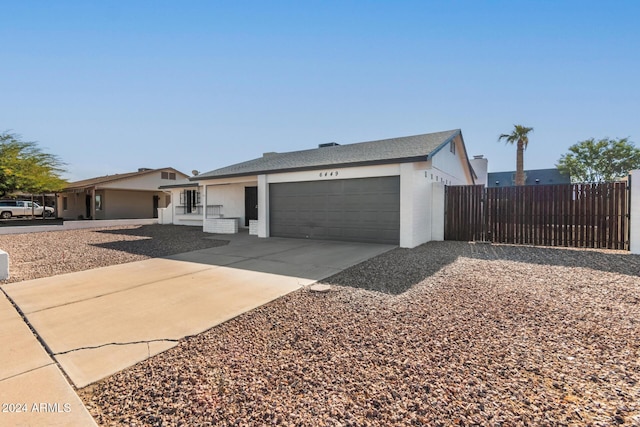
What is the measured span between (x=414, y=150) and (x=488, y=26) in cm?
456

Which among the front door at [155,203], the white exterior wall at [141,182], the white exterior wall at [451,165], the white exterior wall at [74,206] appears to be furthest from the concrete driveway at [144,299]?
the white exterior wall at [74,206]

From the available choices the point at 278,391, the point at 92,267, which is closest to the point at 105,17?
the point at 92,267

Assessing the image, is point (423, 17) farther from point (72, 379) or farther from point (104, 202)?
point (104, 202)

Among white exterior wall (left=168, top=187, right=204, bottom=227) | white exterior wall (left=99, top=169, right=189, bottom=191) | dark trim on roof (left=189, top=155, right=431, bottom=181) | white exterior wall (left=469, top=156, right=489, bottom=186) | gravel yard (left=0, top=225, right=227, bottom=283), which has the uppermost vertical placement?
→ white exterior wall (left=469, top=156, right=489, bottom=186)

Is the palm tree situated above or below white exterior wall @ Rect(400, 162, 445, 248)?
above

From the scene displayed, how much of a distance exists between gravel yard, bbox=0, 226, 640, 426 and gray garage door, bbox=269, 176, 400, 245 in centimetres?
536

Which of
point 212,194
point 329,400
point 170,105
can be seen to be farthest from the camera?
point 212,194

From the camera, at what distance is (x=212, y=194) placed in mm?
18562

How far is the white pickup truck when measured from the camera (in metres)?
24.7

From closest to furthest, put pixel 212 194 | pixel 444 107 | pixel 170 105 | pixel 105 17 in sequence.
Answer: pixel 105 17 → pixel 170 105 → pixel 444 107 → pixel 212 194

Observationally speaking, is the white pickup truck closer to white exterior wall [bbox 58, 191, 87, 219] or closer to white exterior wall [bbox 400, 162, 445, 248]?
white exterior wall [bbox 58, 191, 87, 219]

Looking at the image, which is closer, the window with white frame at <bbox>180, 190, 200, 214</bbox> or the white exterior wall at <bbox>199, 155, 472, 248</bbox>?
the white exterior wall at <bbox>199, 155, 472, 248</bbox>

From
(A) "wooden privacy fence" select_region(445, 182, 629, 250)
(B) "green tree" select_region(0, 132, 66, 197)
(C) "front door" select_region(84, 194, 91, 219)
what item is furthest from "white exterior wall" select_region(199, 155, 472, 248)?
(C) "front door" select_region(84, 194, 91, 219)

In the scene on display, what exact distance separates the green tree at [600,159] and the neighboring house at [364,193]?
24200mm
